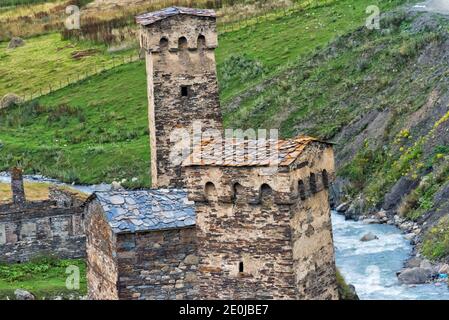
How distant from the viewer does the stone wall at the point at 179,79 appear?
43.9m

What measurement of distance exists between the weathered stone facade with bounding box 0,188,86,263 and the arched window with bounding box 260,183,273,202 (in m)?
21.6

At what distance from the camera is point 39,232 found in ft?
175

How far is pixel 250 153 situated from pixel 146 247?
4236 millimetres

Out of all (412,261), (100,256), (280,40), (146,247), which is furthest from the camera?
(280,40)

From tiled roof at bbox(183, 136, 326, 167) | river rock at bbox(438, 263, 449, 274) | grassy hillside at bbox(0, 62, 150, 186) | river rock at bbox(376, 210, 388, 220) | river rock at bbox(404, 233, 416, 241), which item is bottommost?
grassy hillside at bbox(0, 62, 150, 186)

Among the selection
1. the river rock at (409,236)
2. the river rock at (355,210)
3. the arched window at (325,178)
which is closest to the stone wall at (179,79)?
the arched window at (325,178)

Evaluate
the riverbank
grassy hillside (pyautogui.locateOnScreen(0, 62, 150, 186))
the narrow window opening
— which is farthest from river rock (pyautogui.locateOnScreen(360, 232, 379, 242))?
the narrow window opening

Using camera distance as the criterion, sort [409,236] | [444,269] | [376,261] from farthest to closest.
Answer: [409,236] → [376,261] → [444,269]

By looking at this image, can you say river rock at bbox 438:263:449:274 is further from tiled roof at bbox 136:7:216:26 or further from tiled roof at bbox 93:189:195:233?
tiled roof at bbox 93:189:195:233

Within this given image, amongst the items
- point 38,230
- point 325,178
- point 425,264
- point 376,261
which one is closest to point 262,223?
point 325,178

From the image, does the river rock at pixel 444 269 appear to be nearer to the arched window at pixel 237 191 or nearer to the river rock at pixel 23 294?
the river rock at pixel 23 294

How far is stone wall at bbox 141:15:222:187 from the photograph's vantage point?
43906 millimetres

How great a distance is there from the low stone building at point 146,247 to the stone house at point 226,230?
0.02 meters

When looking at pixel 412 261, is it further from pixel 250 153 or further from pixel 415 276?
pixel 250 153
